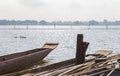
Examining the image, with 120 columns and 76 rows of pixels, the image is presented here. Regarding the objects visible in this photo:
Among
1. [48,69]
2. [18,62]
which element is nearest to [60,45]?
[18,62]

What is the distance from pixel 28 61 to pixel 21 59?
111cm

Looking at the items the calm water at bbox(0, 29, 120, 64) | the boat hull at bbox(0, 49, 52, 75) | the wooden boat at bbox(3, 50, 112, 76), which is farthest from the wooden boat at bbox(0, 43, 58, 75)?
the calm water at bbox(0, 29, 120, 64)

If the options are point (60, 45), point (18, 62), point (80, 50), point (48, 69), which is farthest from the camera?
point (60, 45)

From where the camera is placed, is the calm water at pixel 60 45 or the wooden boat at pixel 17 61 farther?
the calm water at pixel 60 45

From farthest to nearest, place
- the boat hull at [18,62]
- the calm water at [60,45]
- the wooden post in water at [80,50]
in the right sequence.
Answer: the calm water at [60,45], the boat hull at [18,62], the wooden post in water at [80,50]

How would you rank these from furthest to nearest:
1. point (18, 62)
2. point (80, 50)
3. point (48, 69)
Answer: point (18, 62) < point (80, 50) < point (48, 69)

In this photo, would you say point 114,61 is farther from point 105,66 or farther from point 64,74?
point 64,74

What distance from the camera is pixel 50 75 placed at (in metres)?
13.0

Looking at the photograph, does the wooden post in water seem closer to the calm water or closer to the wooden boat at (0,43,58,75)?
the wooden boat at (0,43,58,75)

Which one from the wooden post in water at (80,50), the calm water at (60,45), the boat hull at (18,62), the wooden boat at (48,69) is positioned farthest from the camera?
the calm water at (60,45)

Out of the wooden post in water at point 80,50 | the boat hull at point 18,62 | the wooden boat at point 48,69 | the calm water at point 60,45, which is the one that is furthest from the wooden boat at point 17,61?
the calm water at point 60,45

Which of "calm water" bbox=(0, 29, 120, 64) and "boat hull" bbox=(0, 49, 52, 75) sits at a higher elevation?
"boat hull" bbox=(0, 49, 52, 75)

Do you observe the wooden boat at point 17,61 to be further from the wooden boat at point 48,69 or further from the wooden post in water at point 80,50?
the wooden post in water at point 80,50

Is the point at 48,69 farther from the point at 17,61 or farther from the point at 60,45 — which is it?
the point at 60,45
